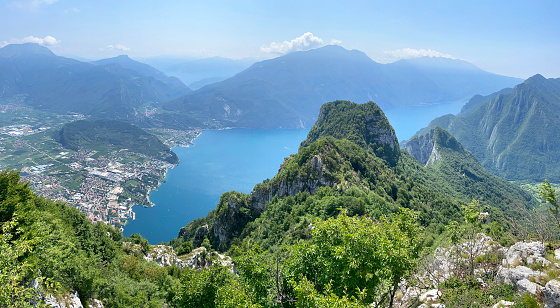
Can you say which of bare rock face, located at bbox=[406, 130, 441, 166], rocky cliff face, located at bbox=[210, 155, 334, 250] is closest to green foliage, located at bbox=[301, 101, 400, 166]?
rocky cliff face, located at bbox=[210, 155, 334, 250]

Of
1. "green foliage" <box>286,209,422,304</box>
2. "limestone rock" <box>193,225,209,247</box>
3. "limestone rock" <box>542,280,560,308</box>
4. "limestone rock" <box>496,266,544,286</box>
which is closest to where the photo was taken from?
"limestone rock" <box>542,280,560,308</box>

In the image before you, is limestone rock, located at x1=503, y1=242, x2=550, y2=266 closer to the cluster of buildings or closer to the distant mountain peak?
the cluster of buildings

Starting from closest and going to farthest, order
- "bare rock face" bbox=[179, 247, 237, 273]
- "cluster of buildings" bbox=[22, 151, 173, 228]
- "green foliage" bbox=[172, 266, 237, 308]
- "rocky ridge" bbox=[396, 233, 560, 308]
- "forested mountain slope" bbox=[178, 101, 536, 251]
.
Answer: "rocky ridge" bbox=[396, 233, 560, 308]
"green foliage" bbox=[172, 266, 237, 308]
"bare rock face" bbox=[179, 247, 237, 273]
"forested mountain slope" bbox=[178, 101, 536, 251]
"cluster of buildings" bbox=[22, 151, 173, 228]

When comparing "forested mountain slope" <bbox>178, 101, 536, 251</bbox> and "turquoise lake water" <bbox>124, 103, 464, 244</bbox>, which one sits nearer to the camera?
"forested mountain slope" <bbox>178, 101, 536, 251</bbox>

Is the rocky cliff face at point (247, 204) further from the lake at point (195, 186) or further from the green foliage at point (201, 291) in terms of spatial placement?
the lake at point (195, 186)

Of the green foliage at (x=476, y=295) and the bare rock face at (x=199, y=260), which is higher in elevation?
the green foliage at (x=476, y=295)

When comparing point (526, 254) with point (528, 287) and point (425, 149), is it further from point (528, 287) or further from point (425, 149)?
point (425, 149)

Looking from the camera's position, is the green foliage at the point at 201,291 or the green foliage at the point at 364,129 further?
the green foliage at the point at 364,129

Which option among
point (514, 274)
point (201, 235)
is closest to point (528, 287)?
point (514, 274)

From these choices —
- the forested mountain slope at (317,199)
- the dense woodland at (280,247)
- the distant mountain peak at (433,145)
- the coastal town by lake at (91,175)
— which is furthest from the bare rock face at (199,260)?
the distant mountain peak at (433,145)

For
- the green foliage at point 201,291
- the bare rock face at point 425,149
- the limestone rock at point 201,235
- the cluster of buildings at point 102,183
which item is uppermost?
the green foliage at point 201,291
